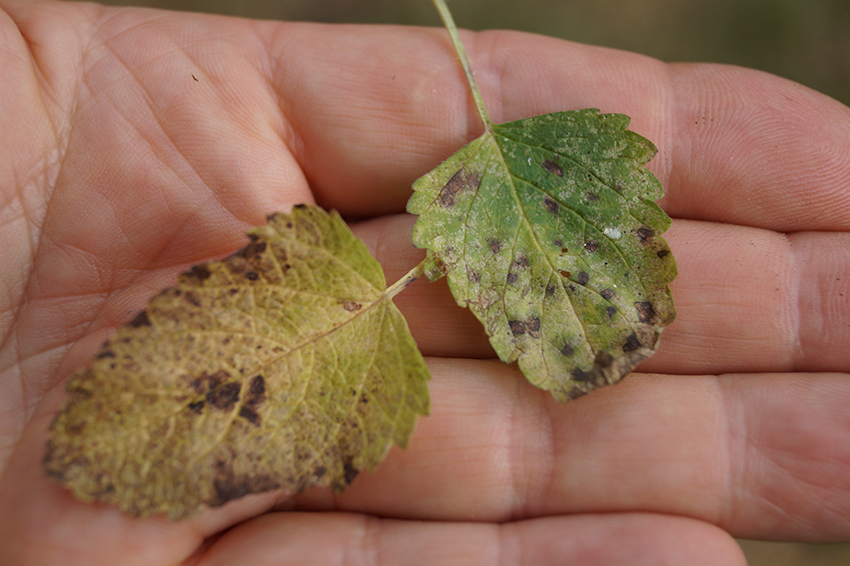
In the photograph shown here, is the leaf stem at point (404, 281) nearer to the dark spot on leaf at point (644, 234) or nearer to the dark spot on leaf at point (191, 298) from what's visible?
the dark spot on leaf at point (191, 298)

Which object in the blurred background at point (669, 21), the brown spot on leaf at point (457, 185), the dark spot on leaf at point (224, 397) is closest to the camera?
the dark spot on leaf at point (224, 397)

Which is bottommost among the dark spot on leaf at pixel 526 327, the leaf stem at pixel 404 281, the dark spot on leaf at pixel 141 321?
the dark spot on leaf at pixel 526 327

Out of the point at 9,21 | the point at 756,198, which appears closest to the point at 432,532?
the point at 756,198

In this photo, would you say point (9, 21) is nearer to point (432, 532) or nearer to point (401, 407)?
point (401, 407)

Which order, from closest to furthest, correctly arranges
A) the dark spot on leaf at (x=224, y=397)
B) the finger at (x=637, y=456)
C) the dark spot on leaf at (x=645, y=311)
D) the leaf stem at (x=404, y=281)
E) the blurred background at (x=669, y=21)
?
the dark spot on leaf at (x=224, y=397) → the finger at (x=637, y=456) → the dark spot on leaf at (x=645, y=311) → the leaf stem at (x=404, y=281) → the blurred background at (x=669, y=21)

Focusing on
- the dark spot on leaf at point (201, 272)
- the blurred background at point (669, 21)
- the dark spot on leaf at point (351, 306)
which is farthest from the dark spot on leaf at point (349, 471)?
the blurred background at point (669, 21)

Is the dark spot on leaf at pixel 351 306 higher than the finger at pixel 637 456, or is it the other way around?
the dark spot on leaf at pixel 351 306

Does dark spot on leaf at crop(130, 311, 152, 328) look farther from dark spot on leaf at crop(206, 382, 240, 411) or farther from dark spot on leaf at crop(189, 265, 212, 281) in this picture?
dark spot on leaf at crop(206, 382, 240, 411)

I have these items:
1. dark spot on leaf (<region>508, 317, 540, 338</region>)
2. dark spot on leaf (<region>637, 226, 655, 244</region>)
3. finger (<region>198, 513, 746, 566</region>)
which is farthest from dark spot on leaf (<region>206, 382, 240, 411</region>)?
dark spot on leaf (<region>637, 226, 655, 244</region>)
